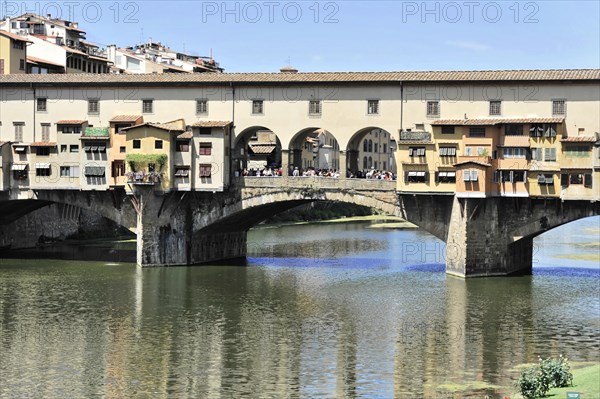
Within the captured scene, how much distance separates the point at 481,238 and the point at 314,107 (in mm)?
14793

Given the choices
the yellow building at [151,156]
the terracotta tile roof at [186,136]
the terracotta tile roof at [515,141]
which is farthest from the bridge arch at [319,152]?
the terracotta tile roof at [515,141]

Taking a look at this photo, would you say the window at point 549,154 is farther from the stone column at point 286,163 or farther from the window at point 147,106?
the window at point 147,106

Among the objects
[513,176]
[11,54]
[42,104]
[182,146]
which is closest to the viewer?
[513,176]

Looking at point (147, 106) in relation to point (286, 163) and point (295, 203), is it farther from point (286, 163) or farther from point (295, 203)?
point (295, 203)

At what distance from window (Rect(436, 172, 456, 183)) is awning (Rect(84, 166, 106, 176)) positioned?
2444cm

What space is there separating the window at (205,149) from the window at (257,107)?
13.1 ft

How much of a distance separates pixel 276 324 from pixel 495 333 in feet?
36.2

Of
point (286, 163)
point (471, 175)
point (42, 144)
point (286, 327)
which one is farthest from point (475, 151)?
point (42, 144)

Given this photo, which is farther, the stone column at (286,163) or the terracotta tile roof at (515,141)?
the stone column at (286,163)

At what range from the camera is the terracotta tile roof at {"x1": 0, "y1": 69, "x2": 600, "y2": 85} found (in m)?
69.5

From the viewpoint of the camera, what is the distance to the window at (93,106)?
80000 millimetres

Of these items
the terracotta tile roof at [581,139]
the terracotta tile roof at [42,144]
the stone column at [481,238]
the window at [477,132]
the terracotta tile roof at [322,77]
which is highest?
the terracotta tile roof at [322,77]

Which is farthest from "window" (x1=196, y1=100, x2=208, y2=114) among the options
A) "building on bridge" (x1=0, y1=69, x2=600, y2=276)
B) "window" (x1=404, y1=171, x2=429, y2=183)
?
"window" (x1=404, y1=171, x2=429, y2=183)

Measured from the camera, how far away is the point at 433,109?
7244 centimetres
